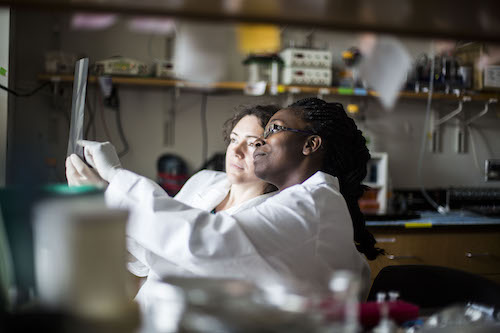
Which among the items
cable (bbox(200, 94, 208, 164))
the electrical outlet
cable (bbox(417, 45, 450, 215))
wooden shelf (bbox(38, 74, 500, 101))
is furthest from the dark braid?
the electrical outlet

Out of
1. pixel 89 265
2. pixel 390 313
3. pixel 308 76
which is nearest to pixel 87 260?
pixel 89 265

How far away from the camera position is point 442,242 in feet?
9.82

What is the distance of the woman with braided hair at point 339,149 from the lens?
1.65 m

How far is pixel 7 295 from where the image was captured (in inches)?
23.5

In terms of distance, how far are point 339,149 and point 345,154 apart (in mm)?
30

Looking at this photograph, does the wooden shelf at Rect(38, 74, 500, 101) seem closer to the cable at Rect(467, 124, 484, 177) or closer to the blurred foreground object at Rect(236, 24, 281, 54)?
the cable at Rect(467, 124, 484, 177)

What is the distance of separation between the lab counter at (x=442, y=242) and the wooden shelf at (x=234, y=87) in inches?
36.3

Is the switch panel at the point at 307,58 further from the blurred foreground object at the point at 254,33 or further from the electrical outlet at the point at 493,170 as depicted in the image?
the blurred foreground object at the point at 254,33

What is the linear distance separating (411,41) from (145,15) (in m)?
0.47

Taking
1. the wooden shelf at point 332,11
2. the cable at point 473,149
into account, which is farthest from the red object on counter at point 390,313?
the cable at point 473,149

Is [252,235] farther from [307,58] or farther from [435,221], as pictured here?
[307,58]

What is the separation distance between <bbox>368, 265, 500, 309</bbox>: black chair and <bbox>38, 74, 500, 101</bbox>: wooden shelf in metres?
2.15

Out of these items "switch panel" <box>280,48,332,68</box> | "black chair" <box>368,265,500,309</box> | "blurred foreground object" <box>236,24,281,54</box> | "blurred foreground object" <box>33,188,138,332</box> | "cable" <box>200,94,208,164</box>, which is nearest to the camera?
"blurred foreground object" <box>33,188,138,332</box>

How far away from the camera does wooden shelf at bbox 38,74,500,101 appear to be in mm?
3080
